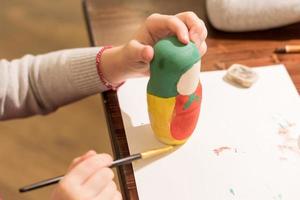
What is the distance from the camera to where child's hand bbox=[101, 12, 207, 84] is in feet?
1.84

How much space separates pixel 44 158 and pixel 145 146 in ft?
2.61

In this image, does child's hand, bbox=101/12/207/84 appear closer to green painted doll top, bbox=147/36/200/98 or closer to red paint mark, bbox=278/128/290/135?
green painted doll top, bbox=147/36/200/98

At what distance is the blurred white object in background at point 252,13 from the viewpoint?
751 mm

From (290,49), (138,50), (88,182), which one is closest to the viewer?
(88,182)

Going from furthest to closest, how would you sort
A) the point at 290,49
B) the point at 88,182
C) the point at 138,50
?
the point at 290,49, the point at 138,50, the point at 88,182

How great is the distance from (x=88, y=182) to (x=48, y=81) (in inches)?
9.8

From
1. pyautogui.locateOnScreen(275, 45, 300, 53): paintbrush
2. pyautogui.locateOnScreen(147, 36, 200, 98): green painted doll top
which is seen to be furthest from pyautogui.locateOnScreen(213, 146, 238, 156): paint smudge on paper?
pyautogui.locateOnScreen(275, 45, 300, 53): paintbrush

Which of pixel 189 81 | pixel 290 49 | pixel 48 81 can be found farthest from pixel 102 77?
pixel 290 49

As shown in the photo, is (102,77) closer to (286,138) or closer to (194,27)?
(194,27)

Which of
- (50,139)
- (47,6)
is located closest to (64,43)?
(47,6)

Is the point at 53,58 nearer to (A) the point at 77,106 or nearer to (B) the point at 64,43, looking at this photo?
(A) the point at 77,106

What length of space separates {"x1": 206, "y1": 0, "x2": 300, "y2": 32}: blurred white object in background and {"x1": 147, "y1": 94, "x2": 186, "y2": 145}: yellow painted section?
28cm

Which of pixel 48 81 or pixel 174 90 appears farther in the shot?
pixel 48 81

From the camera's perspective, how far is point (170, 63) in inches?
19.8
